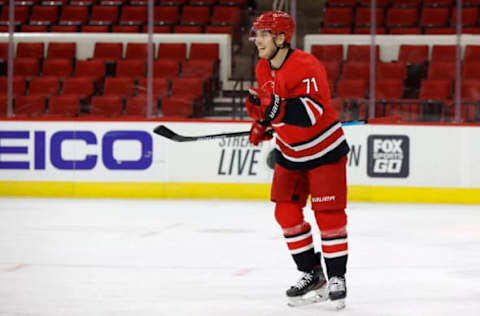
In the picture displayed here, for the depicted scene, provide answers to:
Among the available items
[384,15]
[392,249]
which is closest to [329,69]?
[384,15]

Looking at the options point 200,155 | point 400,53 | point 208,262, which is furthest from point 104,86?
point 208,262

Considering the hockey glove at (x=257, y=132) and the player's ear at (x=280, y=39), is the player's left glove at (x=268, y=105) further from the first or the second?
the player's ear at (x=280, y=39)

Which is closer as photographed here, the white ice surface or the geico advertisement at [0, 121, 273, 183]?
the white ice surface

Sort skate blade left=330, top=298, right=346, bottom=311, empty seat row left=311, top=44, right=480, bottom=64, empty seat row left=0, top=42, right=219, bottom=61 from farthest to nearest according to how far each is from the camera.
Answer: empty seat row left=0, top=42, right=219, bottom=61
empty seat row left=311, top=44, right=480, bottom=64
skate blade left=330, top=298, right=346, bottom=311

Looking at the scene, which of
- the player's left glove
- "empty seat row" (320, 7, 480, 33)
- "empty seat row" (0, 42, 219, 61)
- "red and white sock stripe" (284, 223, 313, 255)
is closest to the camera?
the player's left glove

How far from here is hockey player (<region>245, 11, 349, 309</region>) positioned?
363 cm

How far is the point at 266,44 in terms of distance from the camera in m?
3.70

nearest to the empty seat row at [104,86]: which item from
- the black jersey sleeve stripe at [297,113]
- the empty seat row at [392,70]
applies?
the empty seat row at [392,70]

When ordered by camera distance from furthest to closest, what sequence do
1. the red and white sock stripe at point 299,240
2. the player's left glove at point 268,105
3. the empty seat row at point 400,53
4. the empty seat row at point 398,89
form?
the empty seat row at point 400,53
the empty seat row at point 398,89
the red and white sock stripe at point 299,240
the player's left glove at point 268,105

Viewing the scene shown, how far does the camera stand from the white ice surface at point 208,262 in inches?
148

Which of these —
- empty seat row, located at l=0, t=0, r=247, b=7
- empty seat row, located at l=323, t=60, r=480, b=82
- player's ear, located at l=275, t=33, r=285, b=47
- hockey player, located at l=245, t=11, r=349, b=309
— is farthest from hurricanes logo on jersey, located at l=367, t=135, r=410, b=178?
player's ear, located at l=275, t=33, r=285, b=47

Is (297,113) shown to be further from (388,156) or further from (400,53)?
(400,53)

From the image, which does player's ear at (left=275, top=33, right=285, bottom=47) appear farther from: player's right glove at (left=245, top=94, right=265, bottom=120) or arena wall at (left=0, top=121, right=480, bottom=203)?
arena wall at (left=0, top=121, right=480, bottom=203)

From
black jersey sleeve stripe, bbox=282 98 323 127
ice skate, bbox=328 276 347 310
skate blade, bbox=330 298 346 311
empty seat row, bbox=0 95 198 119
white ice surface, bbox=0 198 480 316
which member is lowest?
white ice surface, bbox=0 198 480 316
